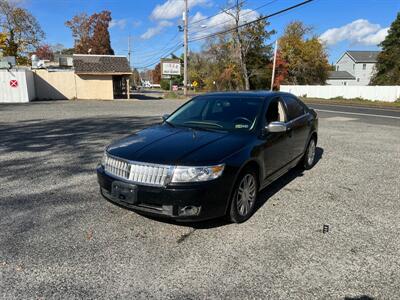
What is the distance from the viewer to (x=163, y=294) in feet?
8.62

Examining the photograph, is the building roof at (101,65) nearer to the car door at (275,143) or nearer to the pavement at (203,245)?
the pavement at (203,245)

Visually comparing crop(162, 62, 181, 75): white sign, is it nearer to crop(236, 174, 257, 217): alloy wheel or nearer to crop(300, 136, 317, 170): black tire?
crop(300, 136, 317, 170): black tire

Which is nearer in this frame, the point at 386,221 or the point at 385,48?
the point at 386,221

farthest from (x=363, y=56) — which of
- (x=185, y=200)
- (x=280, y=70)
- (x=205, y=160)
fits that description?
(x=185, y=200)

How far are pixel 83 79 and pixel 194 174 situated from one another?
97.6ft

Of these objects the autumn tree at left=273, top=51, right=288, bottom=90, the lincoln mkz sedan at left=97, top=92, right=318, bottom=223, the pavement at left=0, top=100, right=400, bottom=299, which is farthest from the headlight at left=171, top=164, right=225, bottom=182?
the autumn tree at left=273, top=51, right=288, bottom=90

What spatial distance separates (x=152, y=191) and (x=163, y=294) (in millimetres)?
1036

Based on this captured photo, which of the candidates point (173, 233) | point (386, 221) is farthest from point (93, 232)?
point (386, 221)

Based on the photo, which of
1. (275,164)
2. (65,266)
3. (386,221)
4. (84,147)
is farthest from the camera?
(84,147)

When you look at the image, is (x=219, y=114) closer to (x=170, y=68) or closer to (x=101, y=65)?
(x=101, y=65)

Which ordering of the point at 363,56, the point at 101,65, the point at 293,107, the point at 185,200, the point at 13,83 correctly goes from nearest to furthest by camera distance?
the point at 185,200 < the point at 293,107 < the point at 13,83 < the point at 101,65 < the point at 363,56

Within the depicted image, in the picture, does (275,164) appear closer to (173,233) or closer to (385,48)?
(173,233)

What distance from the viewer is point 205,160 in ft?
11.1

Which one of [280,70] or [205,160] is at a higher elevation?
[280,70]
